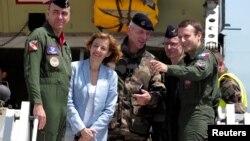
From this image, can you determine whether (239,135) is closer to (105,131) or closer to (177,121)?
(177,121)

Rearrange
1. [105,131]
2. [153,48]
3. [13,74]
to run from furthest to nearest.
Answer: [13,74]
[153,48]
[105,131]

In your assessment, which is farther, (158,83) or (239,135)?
(158,83)

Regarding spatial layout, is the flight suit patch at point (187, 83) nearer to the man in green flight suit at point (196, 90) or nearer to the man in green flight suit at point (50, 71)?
the man in green flight suit at point (196, 90)

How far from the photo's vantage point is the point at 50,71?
14.0ft

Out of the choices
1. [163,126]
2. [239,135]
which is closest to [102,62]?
[163,126]

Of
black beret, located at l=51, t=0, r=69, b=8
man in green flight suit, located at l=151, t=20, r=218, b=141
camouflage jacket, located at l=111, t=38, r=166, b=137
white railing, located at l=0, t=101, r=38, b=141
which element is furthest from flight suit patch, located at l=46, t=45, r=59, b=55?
man in green flight suit, located at l=151, t=20, r=218, b=141

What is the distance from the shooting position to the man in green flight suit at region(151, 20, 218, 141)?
14.7 feet

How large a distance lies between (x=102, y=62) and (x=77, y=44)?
2.98 m

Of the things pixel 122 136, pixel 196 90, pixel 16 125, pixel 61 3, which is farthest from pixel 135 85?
pixel 16 125

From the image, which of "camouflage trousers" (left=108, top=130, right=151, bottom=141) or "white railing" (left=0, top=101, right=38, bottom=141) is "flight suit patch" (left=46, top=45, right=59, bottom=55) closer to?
"white railing" (left=0, top=101, right=38, bottom=141)

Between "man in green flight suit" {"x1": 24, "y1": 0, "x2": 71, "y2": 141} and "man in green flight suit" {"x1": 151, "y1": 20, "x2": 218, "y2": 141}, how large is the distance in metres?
0.91

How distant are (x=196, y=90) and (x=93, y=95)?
2.59ft

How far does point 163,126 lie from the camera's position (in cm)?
489

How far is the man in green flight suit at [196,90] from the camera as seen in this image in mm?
4492
